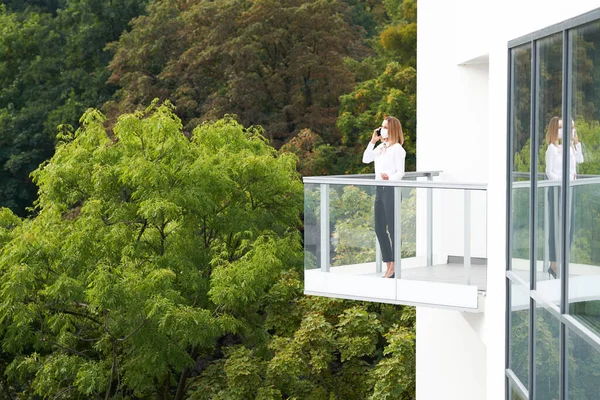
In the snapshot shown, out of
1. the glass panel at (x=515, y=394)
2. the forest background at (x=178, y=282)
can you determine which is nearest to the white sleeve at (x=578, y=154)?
the glass panel at (x=515, y=394)

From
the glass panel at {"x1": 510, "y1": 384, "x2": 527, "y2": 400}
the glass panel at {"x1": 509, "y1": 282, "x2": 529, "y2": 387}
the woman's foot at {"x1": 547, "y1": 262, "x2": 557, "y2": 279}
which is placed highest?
the woman's foot at {"x1": 547, "y1": 262, "x2": 557, "y2": 279}

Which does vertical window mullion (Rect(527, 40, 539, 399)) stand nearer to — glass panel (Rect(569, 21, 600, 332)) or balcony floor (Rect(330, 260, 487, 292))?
glass panel (Rect(569, 21, 600, 332))

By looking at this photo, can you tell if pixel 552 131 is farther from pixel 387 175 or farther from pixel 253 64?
pixel 253 64

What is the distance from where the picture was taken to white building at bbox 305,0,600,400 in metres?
5.16

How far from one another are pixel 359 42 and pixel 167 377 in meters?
13.9

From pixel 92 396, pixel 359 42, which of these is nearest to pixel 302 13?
pixel 359 42

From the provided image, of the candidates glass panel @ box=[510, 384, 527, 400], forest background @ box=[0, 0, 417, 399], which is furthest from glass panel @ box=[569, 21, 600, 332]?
forest background @ box=[0, 0, 417, 399]

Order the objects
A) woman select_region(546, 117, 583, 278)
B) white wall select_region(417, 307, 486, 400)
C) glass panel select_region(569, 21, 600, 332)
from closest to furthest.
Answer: glass panel select_region(569, 21, 600, 332) → woman select_region(546, 117, 583, 278) → white wall select_region(417, 307, 486, 400)

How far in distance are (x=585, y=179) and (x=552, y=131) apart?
3.01ft

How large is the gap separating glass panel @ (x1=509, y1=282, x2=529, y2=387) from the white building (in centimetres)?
2

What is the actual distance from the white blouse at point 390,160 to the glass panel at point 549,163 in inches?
133

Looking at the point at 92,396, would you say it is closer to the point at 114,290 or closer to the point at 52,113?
the point at 114,290

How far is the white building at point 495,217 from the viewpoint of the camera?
5156 mm

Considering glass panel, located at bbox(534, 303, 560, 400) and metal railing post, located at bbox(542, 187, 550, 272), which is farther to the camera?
metal railing post, located at bbox(542, 187, 550, 272)
